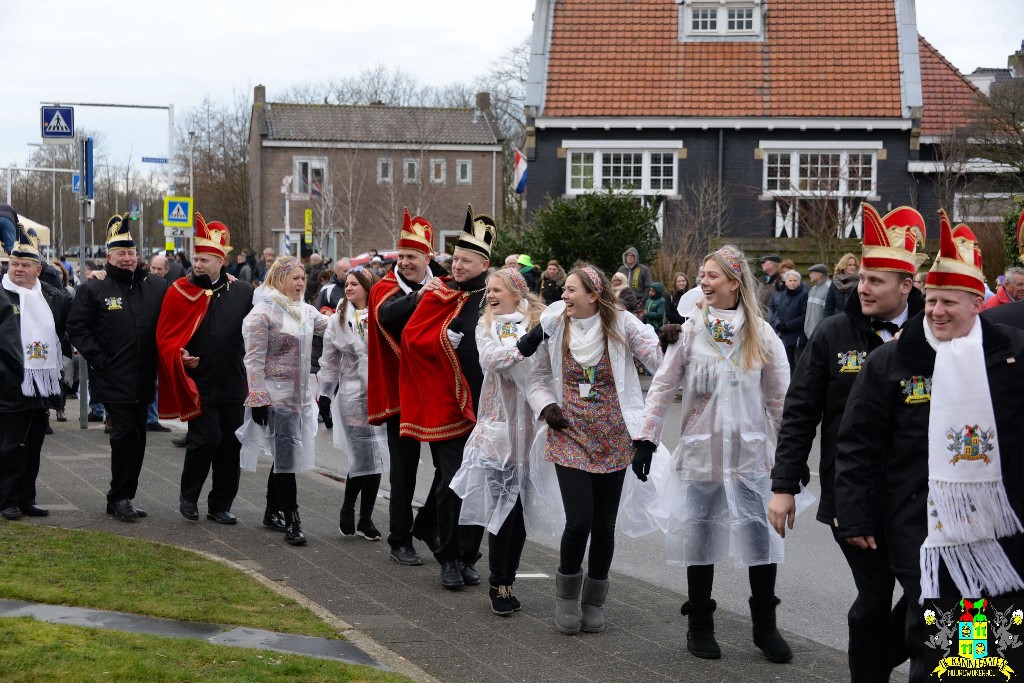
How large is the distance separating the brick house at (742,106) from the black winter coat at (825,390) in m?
25.9

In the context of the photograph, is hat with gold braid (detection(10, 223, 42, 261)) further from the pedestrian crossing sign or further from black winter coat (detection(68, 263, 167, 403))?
the pedestrian crossing sign

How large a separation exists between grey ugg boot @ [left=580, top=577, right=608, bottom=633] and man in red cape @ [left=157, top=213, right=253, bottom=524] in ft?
12.1

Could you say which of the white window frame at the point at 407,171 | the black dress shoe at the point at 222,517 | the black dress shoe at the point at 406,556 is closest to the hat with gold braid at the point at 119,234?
the black dress shoe at the point at 222,517

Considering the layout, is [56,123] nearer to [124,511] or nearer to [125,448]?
[125,448]

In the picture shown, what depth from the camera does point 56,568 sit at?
7.40 metres

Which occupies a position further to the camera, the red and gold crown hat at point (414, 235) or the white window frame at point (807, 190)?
the white window frame at point (807, 190)

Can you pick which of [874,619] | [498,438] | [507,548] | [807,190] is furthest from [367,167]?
[874,619]

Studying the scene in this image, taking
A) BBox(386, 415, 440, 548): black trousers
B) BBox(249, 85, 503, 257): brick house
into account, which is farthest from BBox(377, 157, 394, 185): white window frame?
BBox(386, 415, 440, 548): black trousers

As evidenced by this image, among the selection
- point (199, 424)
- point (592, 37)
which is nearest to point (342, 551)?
point (199, 424)

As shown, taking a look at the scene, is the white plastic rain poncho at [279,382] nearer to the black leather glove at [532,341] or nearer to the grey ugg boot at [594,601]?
the black leather glove at [532,341]

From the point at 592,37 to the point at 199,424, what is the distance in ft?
88.2

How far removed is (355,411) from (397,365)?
2.86 ft

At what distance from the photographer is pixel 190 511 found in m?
9.50

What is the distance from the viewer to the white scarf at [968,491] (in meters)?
4.40
